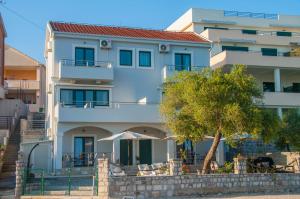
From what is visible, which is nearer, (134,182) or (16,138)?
(134,182)

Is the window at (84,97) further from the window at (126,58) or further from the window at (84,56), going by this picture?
the window at (126,58)

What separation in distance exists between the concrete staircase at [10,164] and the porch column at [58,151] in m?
2.69

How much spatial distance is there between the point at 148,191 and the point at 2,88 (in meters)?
26.1

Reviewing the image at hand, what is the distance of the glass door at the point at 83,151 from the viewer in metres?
29.7

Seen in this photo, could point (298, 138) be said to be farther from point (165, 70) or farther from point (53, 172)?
point (53, 172)

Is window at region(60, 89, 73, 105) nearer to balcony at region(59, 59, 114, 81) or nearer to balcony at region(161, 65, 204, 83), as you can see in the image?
balcony at region(59, 59, 114, 81)

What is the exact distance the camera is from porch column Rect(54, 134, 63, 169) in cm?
2841

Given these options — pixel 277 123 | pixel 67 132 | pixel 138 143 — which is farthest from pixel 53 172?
pixel 277 123

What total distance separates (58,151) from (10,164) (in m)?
3.44

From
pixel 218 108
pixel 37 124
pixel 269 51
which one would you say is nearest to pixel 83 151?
pixel 37 124

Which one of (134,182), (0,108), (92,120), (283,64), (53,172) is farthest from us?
(0,108)

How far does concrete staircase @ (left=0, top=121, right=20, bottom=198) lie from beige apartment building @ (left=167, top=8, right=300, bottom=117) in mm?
16546

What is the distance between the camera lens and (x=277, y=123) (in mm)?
22906

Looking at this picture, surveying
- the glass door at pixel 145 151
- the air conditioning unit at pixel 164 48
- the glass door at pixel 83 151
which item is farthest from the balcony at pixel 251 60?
the glass door at pixel 83 151
